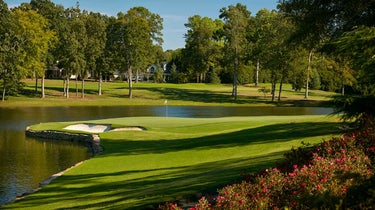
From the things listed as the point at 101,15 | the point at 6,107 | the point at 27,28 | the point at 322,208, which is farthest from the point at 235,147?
the point at 101,15

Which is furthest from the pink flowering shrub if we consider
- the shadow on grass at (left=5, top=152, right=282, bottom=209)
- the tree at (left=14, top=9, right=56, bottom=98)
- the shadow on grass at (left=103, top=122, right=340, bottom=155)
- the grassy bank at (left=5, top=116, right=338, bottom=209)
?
the tree at (left=14, top=9, right=56, bottom=98)

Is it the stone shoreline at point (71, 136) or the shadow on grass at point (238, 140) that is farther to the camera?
the stone shoreline at point (71, 136)

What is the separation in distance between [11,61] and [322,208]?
7178 cm

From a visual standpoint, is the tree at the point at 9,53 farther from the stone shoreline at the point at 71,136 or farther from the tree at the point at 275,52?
the tree at the point at 275,52

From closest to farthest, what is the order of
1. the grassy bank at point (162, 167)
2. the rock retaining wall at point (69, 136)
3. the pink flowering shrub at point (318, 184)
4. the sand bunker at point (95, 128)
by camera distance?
the pink flowering shrub at point (318, 184) → the grassy bank at point (162, 167) → the rock retaining wall at point (69, 136) → the sand bunker at point (95, 128)

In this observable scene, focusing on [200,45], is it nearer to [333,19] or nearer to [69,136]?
[69,136]

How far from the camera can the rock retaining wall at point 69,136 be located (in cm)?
3007

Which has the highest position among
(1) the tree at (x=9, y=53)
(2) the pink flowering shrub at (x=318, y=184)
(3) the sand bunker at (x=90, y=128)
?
(1) the tree at (x=9, y=53)

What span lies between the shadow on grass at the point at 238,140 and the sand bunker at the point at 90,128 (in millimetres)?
8377

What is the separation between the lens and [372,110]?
10.7 m

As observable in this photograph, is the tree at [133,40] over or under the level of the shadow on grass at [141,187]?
over

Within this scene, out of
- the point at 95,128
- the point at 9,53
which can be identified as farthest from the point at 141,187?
the point at 9,53

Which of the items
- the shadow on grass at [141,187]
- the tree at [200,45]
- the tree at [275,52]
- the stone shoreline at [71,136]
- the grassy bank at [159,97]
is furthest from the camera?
the tree at [200,45]

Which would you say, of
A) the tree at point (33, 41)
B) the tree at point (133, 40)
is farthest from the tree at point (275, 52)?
the tree at point (33, 41)
